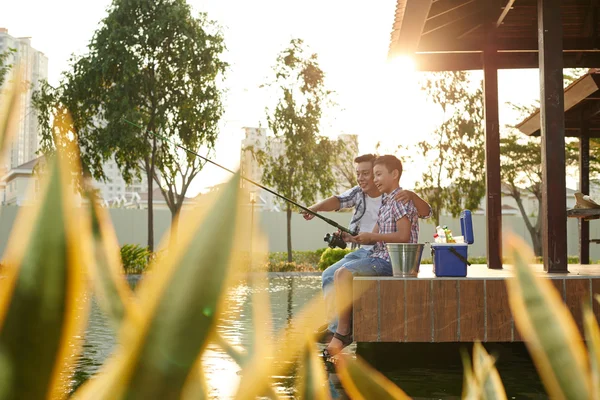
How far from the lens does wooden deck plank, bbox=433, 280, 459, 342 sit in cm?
633

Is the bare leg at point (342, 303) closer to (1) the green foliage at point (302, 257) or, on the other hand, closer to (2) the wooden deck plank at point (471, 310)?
(2) the wooden deck plank at point (471, 310)

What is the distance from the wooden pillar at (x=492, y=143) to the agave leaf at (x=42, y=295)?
968 centimetres

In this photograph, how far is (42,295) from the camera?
41 centimetres

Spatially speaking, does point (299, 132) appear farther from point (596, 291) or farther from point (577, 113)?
point (596, 291)

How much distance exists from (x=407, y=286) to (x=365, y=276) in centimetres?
39

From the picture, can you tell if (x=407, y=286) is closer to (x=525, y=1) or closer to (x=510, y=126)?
(x=525, y=1)

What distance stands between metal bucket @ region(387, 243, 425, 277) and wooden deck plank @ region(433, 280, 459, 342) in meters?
0.24

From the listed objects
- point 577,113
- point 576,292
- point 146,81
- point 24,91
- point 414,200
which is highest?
point 146,81

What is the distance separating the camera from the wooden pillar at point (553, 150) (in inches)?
278

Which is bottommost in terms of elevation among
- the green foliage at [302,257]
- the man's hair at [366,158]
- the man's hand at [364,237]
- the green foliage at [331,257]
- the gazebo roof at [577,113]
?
the green foliage at [302,257]

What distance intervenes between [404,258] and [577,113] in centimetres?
901

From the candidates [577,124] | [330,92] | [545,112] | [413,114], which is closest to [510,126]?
[413,114]

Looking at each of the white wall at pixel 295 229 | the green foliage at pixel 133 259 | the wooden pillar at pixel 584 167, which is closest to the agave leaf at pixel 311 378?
the wooden pillar at pixel 584 167

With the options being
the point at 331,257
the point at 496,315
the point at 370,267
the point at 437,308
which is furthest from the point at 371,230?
the point at 331,257
